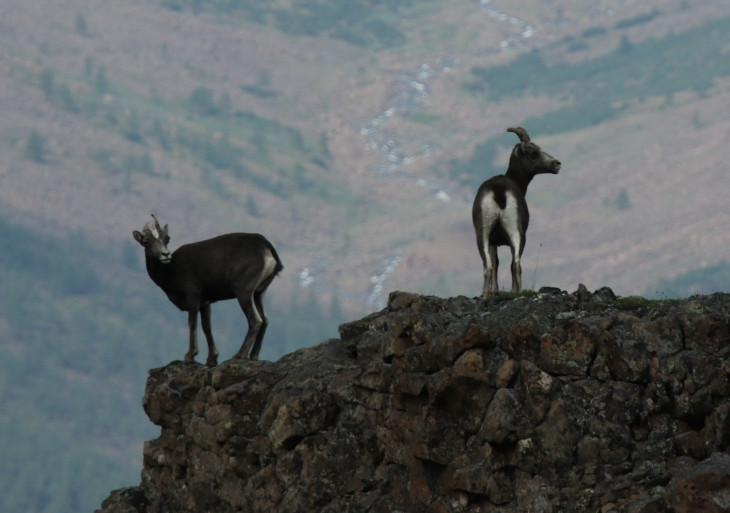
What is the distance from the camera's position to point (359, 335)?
27750mm

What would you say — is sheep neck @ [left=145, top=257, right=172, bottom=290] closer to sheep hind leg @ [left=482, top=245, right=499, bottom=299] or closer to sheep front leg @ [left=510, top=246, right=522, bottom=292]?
sheep hind leg @ [left=482, top=245, right=499, bottom=299]

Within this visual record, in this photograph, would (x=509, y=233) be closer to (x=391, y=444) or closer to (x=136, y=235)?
(x=391, y=444)

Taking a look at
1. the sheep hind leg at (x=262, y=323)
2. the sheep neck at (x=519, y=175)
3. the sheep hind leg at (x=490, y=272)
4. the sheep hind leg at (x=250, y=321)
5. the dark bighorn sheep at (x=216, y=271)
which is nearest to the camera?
the sheep hind leg at (x=490, y=272)

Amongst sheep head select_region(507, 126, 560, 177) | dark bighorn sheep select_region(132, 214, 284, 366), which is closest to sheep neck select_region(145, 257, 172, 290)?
dark bighorn sheep select_region(132, 214, 284, 366)

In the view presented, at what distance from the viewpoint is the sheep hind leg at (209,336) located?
98.5ft

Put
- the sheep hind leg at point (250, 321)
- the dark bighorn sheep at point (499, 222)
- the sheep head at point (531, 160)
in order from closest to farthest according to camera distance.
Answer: the dark bighorn sheep at point (499, 222)
the sheep hind leg at point (250, 321)
the sheep head at point (531, 160)

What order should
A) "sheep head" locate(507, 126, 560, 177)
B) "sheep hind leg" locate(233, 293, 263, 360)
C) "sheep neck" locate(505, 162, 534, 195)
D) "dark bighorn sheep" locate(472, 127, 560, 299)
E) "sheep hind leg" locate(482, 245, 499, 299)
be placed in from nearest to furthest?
"sheep hind leg" locate(482, 245, 499, 299)
"dark bighorn sheep" locate(472, 127, 560, 299)
"sheep hind leg" locate(233, 293, 263, 360)
"sheep head" locate(507, 126, 560, 177)
"sheep neck" locate(505, 162, 534, 195)

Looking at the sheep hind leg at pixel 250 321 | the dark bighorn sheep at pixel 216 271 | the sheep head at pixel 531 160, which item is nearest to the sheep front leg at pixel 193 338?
the dark bighorn sheep at pixel 216 271

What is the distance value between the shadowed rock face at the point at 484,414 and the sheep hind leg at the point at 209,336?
5.37 ft

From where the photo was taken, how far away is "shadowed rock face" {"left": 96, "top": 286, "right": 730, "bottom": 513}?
21094 mm

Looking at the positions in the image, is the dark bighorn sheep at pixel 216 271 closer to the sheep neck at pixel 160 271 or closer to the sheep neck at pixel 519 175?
the sheep neck at pixel 160 271

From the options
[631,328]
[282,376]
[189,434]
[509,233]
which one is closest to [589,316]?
[631,328]

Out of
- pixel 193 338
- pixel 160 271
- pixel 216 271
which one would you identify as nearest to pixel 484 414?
pixel 216 271

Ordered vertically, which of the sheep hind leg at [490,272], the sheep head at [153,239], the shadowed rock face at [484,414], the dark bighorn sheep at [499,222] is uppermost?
the sheep head at [153,239]
